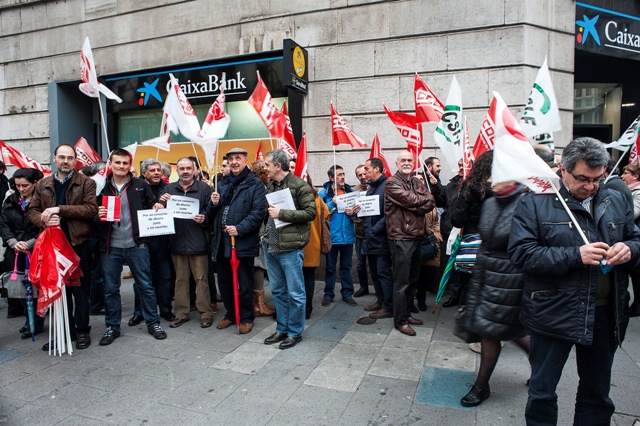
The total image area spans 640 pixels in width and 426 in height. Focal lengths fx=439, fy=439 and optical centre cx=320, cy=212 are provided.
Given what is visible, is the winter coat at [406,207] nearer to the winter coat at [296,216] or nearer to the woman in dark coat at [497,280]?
the winter coat at [296,216]

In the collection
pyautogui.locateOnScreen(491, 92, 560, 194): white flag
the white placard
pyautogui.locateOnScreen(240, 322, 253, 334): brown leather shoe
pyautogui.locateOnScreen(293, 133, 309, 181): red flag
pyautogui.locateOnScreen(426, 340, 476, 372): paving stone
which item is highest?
pyautogui.locateOnScreen(293, 133, 309, 181): red flag

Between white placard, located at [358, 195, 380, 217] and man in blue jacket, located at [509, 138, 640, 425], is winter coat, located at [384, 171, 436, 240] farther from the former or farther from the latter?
man in blue jacket, located at [509, 138, 640, 425]

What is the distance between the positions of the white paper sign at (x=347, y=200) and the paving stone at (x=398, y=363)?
2.30m

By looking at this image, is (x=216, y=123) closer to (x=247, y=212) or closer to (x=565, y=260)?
(x=247, y=212)

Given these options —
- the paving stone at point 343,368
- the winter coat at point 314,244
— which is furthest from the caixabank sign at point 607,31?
the paving stone at point 343,368

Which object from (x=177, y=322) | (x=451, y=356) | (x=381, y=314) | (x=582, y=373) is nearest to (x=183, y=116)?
(x=177, y=322)

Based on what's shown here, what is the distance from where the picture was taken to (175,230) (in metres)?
5.64

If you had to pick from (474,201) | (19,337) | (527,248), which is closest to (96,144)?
(19,337)

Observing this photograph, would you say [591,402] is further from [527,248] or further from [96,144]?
[96,144]

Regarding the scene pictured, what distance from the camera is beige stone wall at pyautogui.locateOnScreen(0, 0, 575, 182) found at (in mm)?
7395

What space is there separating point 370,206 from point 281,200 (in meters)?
1.60

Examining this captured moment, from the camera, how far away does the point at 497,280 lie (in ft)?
10.0

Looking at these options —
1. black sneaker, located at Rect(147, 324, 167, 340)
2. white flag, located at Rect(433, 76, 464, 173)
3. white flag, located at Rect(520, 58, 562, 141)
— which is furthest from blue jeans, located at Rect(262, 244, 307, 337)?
white flag, located at Rect(520, 58, 562, 141)

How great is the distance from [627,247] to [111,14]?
452 inches
